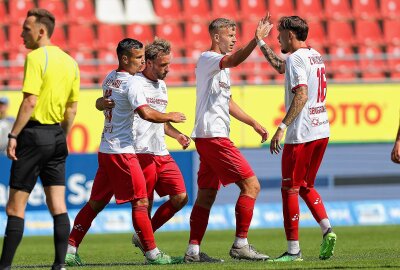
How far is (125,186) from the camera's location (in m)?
10.0

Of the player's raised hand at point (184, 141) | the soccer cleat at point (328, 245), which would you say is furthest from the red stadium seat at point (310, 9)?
the soccer cleat at point (328, 245)

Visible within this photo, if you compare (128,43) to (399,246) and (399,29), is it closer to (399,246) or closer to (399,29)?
(399,246)

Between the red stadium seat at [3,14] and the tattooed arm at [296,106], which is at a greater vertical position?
the red stadium seat at [3,14]

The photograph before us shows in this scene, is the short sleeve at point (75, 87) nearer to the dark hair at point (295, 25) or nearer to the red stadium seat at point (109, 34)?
the dark hair at point (295, 25)

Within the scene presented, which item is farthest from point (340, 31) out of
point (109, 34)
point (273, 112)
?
point (273, 112)

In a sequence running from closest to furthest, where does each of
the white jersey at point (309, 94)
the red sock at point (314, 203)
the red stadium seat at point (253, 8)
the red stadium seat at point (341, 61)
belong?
the white jersey at point (309, 94)
the red sock at point (314, 203)
the red stadium seat at point (341, 61)
the red stadium seat at point (253, 8)

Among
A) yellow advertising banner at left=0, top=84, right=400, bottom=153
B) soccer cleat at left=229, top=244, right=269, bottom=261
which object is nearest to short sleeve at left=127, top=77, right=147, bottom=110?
soccer cleat at left=229, top=244, right=269, bottom=261

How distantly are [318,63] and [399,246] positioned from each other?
10.4 feet

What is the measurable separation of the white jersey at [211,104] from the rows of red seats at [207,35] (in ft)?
34.3

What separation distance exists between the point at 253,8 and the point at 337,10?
185cm

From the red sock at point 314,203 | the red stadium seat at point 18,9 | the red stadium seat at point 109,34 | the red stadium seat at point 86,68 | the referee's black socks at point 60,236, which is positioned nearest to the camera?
the referee's black socks at point 60,236

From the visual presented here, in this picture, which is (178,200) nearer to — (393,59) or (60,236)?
(60,236)

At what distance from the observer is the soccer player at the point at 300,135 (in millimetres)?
10133

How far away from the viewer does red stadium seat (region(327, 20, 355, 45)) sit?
2353 cm
